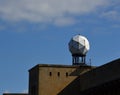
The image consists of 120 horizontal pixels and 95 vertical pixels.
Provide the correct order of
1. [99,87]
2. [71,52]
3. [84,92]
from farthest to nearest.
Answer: [71,52]
[84,92]
[99,87]

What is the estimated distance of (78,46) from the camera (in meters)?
60.2

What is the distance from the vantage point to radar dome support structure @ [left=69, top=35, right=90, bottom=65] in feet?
197

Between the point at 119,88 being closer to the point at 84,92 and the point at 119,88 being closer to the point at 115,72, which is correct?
the point at 115,72

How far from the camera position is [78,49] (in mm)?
60031

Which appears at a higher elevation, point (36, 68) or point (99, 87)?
point (36, 68)

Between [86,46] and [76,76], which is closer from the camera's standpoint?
[76,76]

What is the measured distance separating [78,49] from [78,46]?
16.5 inches

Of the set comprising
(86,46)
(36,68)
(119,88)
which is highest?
(86,46)

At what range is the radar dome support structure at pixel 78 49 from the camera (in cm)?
6000

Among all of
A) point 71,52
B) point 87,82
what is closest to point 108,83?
point 87,82

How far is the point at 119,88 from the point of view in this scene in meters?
44.9

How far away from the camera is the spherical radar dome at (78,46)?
2363 inches

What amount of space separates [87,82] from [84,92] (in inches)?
70.3

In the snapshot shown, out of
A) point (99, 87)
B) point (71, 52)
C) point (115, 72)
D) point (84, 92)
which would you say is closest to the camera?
point (115, 72)
